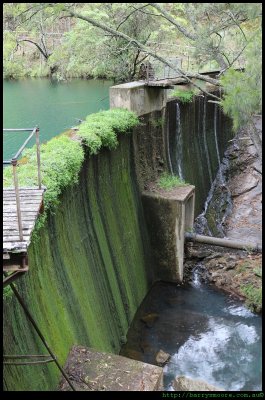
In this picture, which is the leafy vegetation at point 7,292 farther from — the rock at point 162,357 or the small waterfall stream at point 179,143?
the small waterfall stream at point 179,143

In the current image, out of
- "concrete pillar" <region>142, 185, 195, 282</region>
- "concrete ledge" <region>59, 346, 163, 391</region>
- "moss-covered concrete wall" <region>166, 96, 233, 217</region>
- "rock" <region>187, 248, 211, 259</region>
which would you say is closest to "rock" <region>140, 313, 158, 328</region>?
"concrete pillar" <region>142, 185, 195, 282</region>

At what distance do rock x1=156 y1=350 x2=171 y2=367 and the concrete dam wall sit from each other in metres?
0.91

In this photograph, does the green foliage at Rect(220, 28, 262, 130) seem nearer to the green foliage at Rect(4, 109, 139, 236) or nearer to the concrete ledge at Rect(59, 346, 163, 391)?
the green foliage at Rect(4, 109, 139, 236)

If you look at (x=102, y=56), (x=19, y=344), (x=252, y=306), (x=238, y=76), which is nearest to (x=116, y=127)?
(x=238, y=76)

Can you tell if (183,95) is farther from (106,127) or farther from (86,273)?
(86,273)

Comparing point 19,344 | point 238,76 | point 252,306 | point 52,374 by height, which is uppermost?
point 238,76

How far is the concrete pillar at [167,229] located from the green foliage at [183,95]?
4857mm

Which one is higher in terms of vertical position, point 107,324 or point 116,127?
point 116,127

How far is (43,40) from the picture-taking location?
34.4 meters

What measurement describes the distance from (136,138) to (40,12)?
454 cm

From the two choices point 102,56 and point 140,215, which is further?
point 102,56

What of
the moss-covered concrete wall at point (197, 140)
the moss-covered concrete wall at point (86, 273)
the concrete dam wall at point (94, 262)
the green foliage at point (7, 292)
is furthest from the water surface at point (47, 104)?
the green foliage at point (7, 292)

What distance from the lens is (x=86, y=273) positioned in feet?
28.1

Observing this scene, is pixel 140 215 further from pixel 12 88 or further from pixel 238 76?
pixel 12 88
